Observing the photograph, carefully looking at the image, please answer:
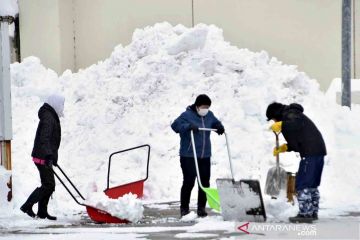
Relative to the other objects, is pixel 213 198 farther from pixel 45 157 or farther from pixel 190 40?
pixel 190 40

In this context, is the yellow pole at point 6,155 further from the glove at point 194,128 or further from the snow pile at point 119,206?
the glove at point 194,128

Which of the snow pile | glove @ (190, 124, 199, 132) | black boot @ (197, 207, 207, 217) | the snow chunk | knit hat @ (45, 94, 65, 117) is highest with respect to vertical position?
the snow chunk

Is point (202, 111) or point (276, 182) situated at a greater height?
point (202, 111)

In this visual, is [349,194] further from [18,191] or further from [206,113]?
[18,191]

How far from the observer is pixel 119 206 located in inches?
371

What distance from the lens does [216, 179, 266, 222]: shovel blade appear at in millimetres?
9195

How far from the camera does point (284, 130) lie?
9.60 meters

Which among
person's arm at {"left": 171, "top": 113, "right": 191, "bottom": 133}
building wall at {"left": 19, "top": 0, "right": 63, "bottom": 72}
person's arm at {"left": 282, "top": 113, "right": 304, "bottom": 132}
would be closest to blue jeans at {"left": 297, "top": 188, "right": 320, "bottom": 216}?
person's arm at {"left": 282, "top": 113, "right": 304, "bottom": 132}

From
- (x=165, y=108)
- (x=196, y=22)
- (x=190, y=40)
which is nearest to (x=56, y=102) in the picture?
(x=165, y=108)

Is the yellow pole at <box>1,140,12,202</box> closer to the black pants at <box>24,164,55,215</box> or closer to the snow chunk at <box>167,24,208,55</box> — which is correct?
the black pants at <box>24,164,55,215</box>

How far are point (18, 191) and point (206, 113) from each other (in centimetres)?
358

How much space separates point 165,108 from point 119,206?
6.19m

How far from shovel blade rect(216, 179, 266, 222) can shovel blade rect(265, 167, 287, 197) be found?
0.86 meters

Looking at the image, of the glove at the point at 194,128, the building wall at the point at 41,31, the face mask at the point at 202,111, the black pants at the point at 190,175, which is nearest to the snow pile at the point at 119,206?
the black pants at the point at 190,175
